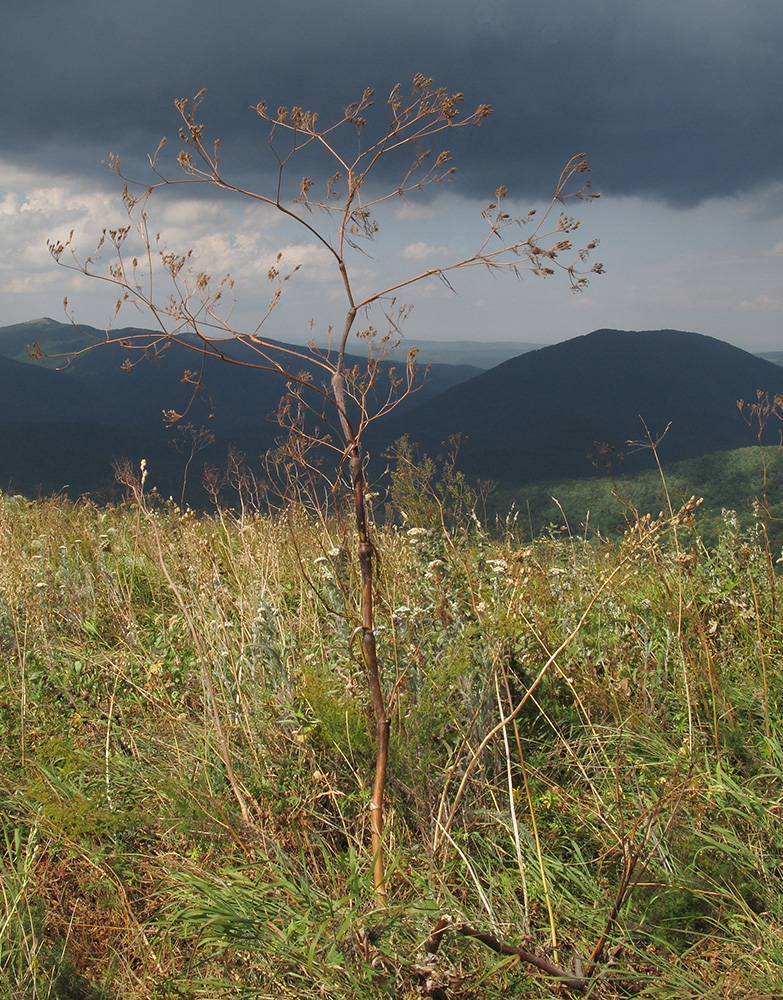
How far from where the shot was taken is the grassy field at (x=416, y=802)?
1543 millimetres

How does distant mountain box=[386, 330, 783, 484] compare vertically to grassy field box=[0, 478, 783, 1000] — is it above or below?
above

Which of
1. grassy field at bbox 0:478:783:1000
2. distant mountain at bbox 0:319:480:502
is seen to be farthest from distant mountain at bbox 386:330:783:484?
grassy field at bbox 0:478:783:1000

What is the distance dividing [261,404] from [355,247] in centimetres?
13276

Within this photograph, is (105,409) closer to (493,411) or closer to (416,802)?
(493,411)

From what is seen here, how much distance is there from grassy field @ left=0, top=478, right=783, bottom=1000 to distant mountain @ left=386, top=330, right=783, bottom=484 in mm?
65477

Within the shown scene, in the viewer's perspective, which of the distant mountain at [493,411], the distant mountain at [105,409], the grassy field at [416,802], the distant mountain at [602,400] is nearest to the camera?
the grassy field at [416,802]

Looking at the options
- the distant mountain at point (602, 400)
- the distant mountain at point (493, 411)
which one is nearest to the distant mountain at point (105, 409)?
the distant mountain at point (493, 411)

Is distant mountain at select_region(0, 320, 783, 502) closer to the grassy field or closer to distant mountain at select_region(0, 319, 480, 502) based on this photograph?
distant mountain at select_region(0, 319, 480, 502)

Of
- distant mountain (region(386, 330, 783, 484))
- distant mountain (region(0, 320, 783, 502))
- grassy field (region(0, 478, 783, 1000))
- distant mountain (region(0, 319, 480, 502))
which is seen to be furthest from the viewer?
distant mountain (region(386, 330, 783, 484))

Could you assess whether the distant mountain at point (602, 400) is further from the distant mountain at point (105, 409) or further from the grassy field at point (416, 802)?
the grassy field at point (416, 802)

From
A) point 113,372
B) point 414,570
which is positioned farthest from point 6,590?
point 113,372

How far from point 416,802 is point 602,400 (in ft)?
315

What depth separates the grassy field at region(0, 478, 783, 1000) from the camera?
1.54 m

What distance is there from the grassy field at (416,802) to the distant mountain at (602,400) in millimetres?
65477
